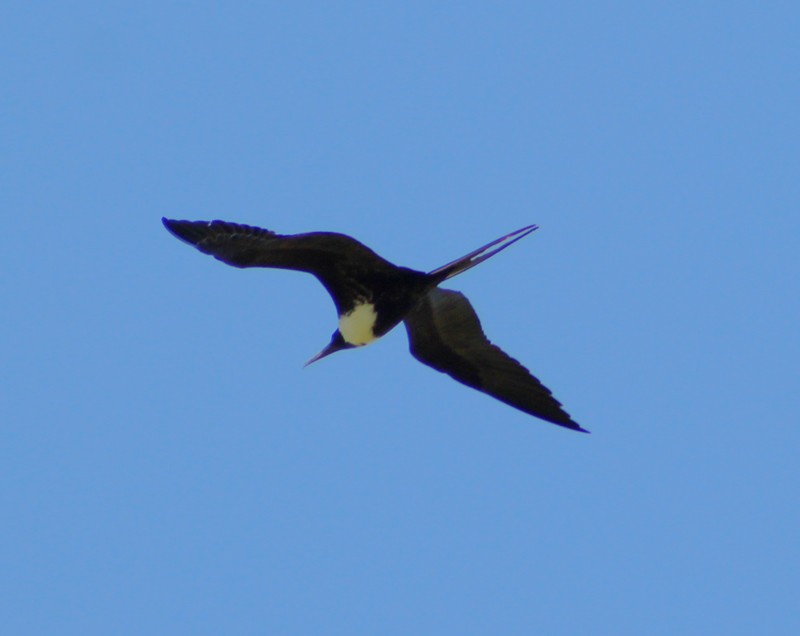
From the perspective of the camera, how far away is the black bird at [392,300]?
25.5 feet

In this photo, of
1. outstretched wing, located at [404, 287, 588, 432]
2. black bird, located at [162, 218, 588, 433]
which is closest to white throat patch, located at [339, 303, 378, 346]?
black bird, located at [162, 218, 588, 433]

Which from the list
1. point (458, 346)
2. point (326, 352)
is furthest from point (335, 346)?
point (458, 346)

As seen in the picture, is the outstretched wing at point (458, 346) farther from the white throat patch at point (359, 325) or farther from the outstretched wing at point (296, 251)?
the outstretched wing at point (296, 251)

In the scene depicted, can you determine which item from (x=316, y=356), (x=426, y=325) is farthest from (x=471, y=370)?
(x=316, y=356)

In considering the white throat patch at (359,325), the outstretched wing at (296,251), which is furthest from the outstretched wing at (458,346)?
the outstretched wing at (296,251)

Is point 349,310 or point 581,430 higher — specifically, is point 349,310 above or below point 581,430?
above

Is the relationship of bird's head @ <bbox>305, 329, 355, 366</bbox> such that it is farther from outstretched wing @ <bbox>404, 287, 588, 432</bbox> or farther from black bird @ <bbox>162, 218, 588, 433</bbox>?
outstretched wing @ <bbox>404, 287, 588, 432</bbox>

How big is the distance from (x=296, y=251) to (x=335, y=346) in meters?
1.02

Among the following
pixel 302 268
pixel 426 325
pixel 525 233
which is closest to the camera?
pixel 525 233

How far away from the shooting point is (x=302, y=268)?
7996mm

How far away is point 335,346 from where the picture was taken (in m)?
8.65

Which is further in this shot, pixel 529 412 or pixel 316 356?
pixel 316 356

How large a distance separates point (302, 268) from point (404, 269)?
577mm

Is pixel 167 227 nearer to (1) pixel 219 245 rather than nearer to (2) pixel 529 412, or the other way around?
(1) pixel 219 245
